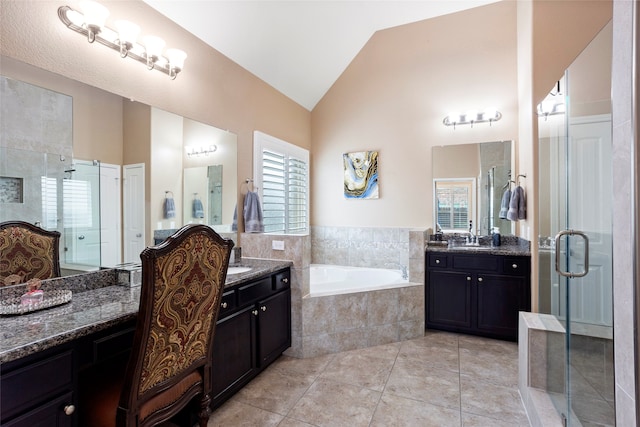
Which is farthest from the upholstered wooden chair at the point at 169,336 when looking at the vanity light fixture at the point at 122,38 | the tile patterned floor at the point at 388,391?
the vanity light fixture at the point at 122,38

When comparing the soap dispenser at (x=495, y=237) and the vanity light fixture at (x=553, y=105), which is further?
the soap dispenser at (x=495, y=237)

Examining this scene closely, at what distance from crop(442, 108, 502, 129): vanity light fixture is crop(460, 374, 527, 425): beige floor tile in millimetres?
2673

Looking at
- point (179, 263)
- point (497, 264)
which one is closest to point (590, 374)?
point (497, 264)

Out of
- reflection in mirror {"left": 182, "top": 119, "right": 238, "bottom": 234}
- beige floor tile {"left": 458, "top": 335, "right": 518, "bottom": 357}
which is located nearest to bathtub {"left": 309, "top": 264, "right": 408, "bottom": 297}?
beige floor tile {"left": 458, "top": 335, "right": 518, "bottom": 357}

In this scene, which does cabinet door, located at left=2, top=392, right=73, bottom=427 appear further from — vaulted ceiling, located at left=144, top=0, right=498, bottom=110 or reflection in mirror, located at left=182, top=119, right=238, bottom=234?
vaulted ceiling, located at left=144, top=0, right=498, bottom=110

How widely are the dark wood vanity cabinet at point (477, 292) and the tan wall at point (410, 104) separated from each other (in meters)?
0.78

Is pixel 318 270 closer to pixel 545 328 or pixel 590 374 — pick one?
pixel 545 328

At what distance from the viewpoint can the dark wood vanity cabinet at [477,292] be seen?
3.00 metres

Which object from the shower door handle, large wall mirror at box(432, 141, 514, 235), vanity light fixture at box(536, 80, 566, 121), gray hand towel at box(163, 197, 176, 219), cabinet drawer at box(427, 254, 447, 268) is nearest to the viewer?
the shower door handle

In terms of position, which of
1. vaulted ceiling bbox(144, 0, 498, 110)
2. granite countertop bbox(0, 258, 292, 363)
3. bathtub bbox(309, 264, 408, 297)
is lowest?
bathtub bbox(309, 264, 408, 297)

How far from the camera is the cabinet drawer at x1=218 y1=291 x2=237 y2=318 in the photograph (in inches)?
77.6

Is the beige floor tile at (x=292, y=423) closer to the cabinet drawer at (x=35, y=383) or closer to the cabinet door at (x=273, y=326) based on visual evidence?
the cabinet door at (x=273, y=326)

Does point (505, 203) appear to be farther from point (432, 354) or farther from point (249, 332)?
point (249, 332)

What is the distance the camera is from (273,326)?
2.52 m
